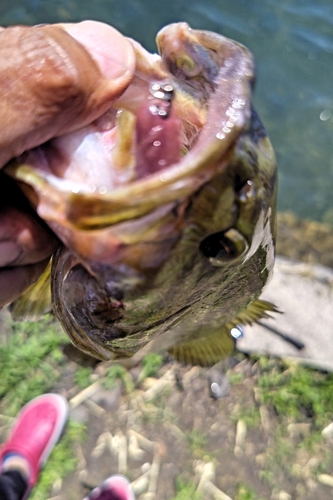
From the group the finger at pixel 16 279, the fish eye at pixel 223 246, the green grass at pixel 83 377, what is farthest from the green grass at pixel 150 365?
the fish eye at pixel 223 246

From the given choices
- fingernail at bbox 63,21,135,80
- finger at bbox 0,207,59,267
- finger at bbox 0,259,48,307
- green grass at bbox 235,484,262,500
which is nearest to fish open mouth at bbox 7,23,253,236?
fingernail at bbox 63,21,135,80

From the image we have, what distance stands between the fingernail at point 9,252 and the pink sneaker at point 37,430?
232cm

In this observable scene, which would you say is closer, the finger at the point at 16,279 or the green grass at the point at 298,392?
the finger at the point at 16,279

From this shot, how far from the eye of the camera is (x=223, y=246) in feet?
3.47

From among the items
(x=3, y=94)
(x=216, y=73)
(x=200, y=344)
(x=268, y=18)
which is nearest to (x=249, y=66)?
(x=216, y=73)

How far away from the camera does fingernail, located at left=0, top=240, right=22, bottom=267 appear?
4.51ft

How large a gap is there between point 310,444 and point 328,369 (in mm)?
614

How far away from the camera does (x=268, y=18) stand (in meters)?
6.99

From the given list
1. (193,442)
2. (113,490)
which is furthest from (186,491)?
(113,490)

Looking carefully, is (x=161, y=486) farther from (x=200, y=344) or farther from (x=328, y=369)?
(x=328, y=369)

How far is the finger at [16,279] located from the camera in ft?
5.11

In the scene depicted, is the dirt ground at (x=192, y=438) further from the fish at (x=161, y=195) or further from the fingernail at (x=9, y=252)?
the fingernail at (x=9, y=252)

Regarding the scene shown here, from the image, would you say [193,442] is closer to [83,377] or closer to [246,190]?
[83,377]

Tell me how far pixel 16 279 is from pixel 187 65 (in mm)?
896
